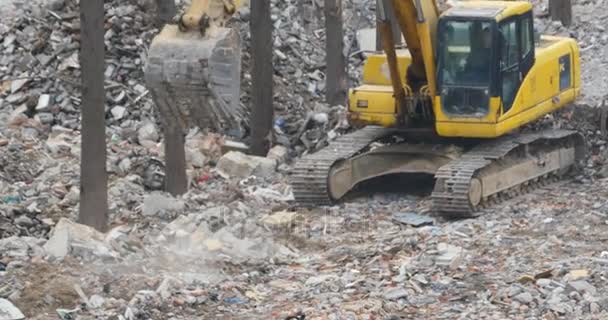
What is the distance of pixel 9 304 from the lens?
47.8 feet

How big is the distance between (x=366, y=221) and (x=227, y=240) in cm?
254

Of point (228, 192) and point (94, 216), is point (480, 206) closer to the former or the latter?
point (228, 192)

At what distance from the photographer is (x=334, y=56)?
2597cm

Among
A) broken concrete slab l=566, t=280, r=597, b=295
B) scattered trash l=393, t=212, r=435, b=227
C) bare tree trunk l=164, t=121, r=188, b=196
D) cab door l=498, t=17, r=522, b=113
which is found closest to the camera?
broken concrete slab l=566, t=280, r=597, b=295

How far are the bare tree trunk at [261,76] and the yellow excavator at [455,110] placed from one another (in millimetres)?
3012

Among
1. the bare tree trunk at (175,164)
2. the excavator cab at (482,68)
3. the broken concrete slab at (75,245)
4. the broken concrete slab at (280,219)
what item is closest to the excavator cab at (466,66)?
the excavator cab at (482,68)

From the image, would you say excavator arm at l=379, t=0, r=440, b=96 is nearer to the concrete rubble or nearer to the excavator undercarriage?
the excavator undercarriage

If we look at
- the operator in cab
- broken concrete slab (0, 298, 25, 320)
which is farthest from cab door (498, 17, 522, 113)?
broken concrete slab (0, 298, 25, 320)

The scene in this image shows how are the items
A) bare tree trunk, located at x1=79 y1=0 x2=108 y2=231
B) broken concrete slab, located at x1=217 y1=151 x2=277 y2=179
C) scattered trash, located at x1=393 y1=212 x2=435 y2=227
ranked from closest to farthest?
bare tree trunk, located at x1=79 y1=0 x2=108 y2=231, scattered trash, located at x1=393 y1=212 x2=435 y2=227, broken concrete slab, located at x1=217 y1=151 x2=277 y2=179

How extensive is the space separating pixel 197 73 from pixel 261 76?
9535 millimetres

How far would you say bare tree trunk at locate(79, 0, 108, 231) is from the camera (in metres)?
17.6

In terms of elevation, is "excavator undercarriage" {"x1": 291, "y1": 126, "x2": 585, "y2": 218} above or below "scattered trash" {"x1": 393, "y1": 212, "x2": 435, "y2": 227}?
above

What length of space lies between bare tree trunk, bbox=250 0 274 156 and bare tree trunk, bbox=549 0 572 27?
7.35m

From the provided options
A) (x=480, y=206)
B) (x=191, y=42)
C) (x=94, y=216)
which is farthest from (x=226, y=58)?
(x=480, y=206)
